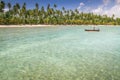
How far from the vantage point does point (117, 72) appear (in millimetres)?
16594

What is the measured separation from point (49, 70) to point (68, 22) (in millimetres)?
159597

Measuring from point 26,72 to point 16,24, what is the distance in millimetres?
113237

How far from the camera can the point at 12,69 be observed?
18.0 m

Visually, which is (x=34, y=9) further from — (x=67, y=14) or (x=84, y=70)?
A: (x=84, y=70)

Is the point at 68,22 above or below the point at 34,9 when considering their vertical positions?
below

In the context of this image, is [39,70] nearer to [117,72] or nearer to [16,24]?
[117,72]

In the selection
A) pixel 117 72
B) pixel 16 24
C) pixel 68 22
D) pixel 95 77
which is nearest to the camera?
pixel 95 77

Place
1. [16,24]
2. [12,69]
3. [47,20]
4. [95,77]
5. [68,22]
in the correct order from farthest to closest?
[68,22], [47,20], [16,24], [12,69], [95,77]

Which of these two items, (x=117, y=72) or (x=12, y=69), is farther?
(x=12, y=69)

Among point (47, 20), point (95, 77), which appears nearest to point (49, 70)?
point (95, 77)

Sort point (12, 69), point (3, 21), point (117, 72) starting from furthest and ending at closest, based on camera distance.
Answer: point (3, 21), point (12, 69), point (117, 72)

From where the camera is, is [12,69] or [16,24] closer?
[12,69]

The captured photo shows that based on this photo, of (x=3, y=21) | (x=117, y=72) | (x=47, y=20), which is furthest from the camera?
(x=47, y=20)

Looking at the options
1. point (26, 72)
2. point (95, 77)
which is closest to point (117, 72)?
point (95, 77)
